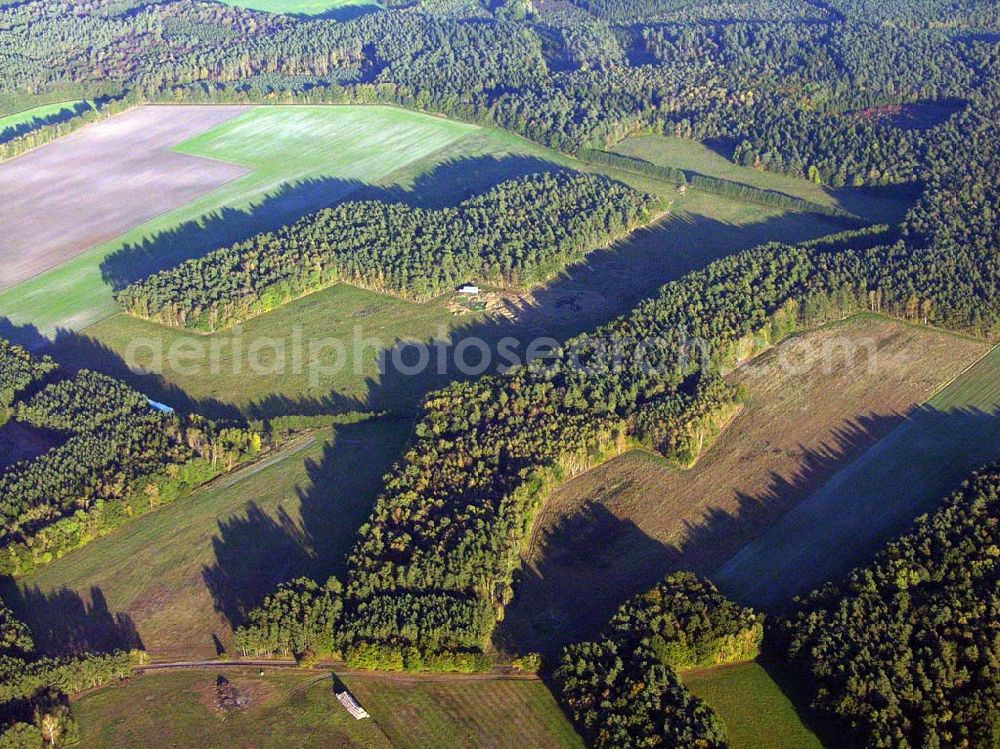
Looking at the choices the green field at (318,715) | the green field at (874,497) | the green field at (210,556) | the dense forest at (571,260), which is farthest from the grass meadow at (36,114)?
the green field at (874,497)

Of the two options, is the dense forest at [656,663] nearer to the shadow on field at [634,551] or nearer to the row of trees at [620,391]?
the shadow on field at [634,551]

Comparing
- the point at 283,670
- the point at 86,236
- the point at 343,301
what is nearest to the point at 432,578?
the point at 283,670

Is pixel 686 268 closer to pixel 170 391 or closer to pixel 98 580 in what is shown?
pixel 170 391

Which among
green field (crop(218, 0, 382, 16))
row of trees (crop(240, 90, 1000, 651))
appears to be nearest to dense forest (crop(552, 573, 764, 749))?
row of trees (crop(240, 90, 1000, 651))

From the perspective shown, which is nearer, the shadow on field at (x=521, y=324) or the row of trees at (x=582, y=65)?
the shadow on field at (x=521, y=324)

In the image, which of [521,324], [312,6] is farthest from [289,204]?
[312,6]
